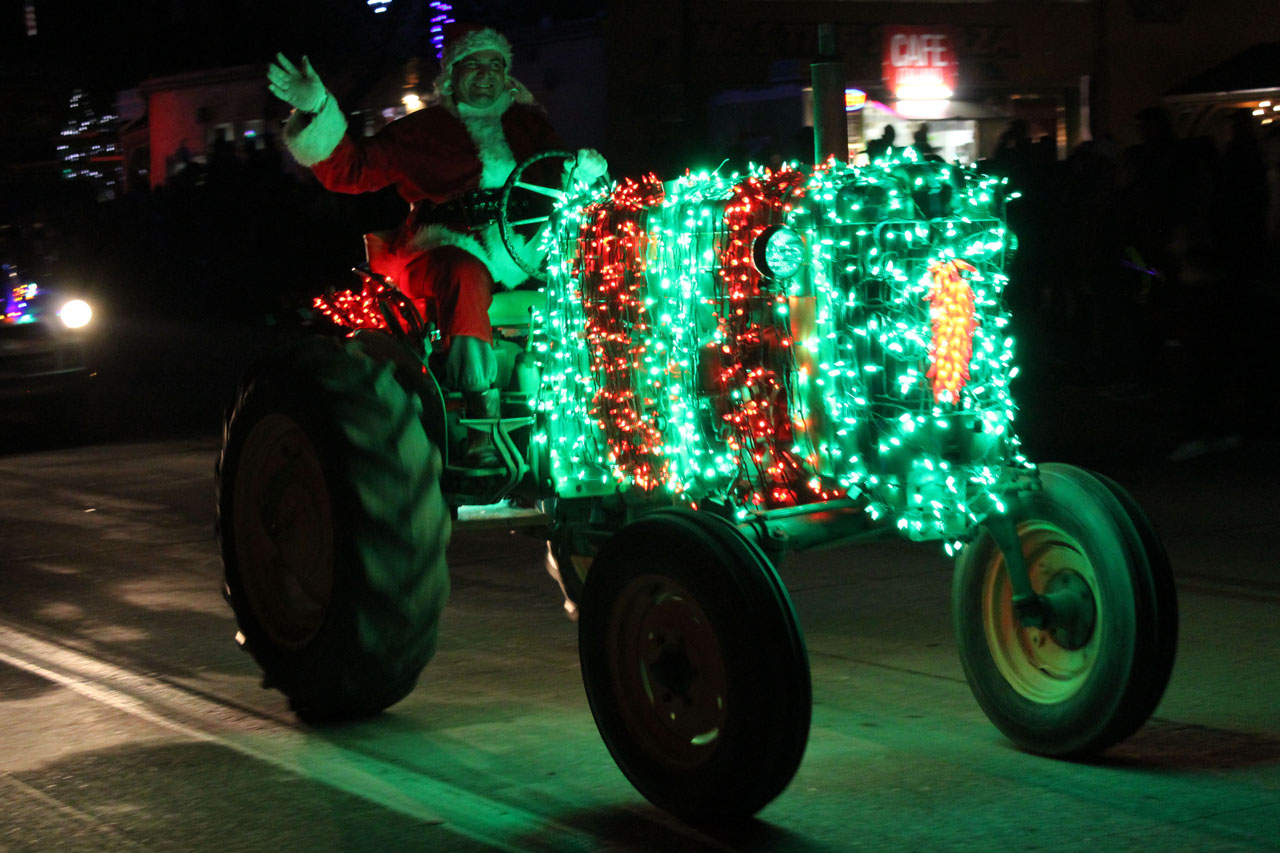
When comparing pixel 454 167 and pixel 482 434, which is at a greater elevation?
pixel 454 167

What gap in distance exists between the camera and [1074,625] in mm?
5348

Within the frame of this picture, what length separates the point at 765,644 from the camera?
14.8ft

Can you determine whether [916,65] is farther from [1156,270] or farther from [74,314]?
[74,314]

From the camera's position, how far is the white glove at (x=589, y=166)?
6.23 metres

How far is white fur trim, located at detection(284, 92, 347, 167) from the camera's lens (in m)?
6.37

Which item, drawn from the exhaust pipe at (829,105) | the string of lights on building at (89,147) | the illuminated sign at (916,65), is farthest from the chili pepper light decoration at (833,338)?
the string of lights on building at (89,147)

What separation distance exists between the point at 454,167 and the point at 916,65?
17504 mm

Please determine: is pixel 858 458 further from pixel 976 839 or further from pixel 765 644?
pixel 976 839

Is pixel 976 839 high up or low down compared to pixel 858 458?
down

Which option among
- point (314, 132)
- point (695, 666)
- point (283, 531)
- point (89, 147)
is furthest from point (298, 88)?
point (89, 147)

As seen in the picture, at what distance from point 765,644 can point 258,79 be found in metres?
31.2

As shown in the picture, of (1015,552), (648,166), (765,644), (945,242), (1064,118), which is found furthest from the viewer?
(1064,118)

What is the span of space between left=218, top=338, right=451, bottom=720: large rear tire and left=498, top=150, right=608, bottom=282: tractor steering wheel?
0.71m

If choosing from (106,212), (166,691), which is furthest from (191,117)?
(166,691)
